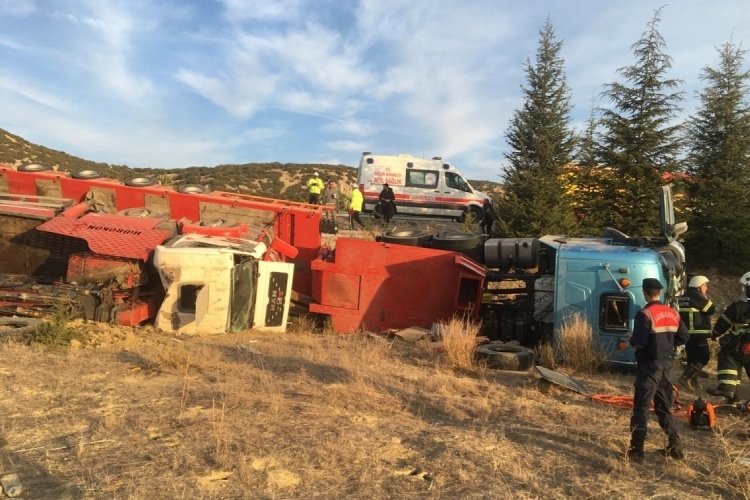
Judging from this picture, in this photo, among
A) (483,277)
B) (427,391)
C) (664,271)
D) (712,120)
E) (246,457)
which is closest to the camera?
(246,457)

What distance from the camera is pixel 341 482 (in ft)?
12.4

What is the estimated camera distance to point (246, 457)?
4.04 meters

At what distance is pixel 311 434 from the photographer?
15.1 feet

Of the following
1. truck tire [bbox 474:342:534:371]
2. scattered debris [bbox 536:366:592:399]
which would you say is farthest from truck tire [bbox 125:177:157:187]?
scattered debris [bbox 536:366:592:399]

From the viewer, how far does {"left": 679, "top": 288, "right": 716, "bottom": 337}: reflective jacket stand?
22.5 ft

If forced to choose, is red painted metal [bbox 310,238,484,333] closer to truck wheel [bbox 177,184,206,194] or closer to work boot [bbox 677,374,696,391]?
truck wheel [bbox 177,184,206,194]

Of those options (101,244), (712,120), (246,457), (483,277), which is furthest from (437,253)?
(712,120)

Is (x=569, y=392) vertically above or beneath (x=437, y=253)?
beneath

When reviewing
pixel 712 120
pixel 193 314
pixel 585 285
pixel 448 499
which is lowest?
pixel 448 499

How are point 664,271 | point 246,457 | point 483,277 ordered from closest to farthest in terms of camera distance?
point 246,457 → point 664,271 → point 483,277

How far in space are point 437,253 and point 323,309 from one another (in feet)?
7.12

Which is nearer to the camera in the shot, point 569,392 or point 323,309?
point 569,392

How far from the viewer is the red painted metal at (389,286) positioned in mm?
9828

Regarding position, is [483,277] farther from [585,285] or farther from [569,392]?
[569,392]
